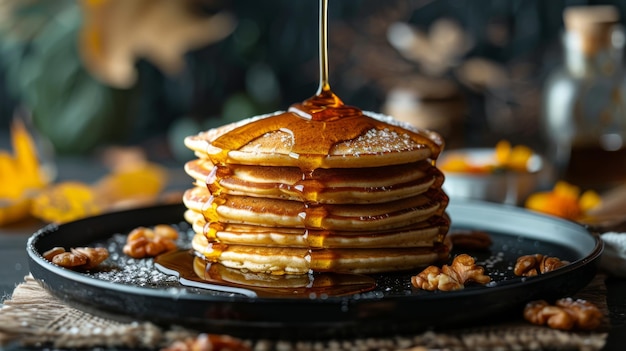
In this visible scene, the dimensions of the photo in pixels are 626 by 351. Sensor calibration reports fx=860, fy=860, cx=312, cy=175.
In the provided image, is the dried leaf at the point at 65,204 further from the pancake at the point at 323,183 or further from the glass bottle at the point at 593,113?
the glass bottle at the point at 593,113

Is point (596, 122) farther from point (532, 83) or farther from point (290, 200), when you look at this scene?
point (290, 200)

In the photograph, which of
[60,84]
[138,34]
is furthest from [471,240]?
[60,84]

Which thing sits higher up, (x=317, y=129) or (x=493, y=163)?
(x=317, y=129)

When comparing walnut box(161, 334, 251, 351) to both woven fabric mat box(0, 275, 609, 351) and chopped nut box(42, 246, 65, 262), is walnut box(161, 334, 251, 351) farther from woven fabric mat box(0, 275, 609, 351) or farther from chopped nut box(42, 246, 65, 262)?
chopped nut box(42, 246, 65, 262)

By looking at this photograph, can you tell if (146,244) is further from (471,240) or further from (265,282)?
(471,240)

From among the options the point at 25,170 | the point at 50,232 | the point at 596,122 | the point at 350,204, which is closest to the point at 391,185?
the point at 350,204

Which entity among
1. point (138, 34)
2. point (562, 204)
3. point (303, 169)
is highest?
point (138, 34)

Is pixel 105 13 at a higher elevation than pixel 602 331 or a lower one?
higher
